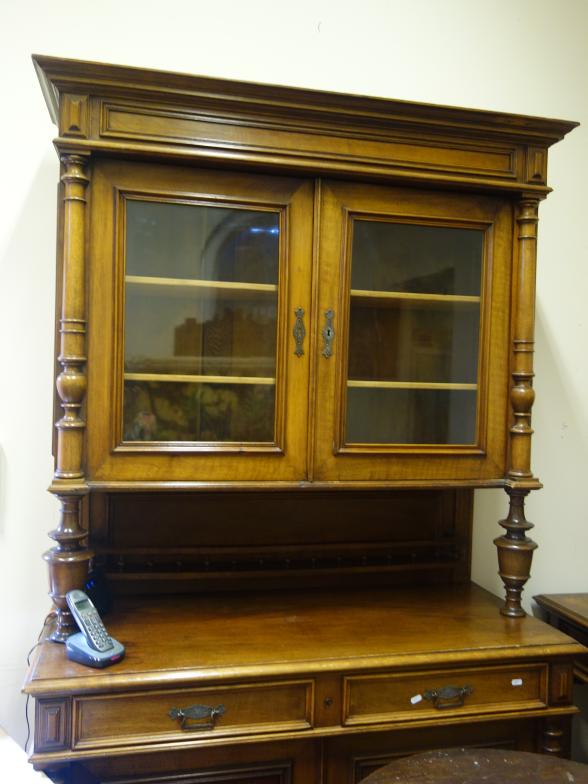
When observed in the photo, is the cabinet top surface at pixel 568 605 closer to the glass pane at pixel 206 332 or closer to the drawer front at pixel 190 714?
the drawer front at pixel 190 714

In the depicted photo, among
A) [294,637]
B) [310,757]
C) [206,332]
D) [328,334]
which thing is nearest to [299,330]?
[328,334]

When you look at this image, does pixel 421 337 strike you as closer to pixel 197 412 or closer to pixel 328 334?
pixel 328 334

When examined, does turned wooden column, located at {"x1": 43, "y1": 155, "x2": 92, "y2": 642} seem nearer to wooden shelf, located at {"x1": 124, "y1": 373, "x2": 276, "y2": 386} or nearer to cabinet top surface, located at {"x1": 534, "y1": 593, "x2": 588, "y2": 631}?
wooden shelf, located at {"x1": 124, "y1": 373, "x2": 276, "y2": 386}

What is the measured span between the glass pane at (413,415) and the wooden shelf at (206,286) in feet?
0.99

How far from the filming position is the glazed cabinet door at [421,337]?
1.36 m

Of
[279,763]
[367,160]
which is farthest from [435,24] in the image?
[279,763]

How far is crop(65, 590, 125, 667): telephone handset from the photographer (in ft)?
3.75

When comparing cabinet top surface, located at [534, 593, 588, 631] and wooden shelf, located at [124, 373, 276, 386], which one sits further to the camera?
cabinet top surface, located at [534, 593, 588, 631]

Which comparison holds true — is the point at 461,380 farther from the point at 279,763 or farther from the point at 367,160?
the point at 279,763

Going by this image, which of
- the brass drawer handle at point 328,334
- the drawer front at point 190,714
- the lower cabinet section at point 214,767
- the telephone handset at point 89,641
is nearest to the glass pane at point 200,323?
the brass drawer handle at point 328,334

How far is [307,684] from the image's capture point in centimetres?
121

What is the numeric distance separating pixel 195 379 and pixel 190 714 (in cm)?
66

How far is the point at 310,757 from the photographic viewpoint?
1.25 m

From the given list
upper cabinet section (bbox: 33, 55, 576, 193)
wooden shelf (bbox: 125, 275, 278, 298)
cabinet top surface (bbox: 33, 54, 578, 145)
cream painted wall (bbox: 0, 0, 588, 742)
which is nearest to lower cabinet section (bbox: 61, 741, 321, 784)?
cream painted wall (bbox: 0, 0, 588, 742)
